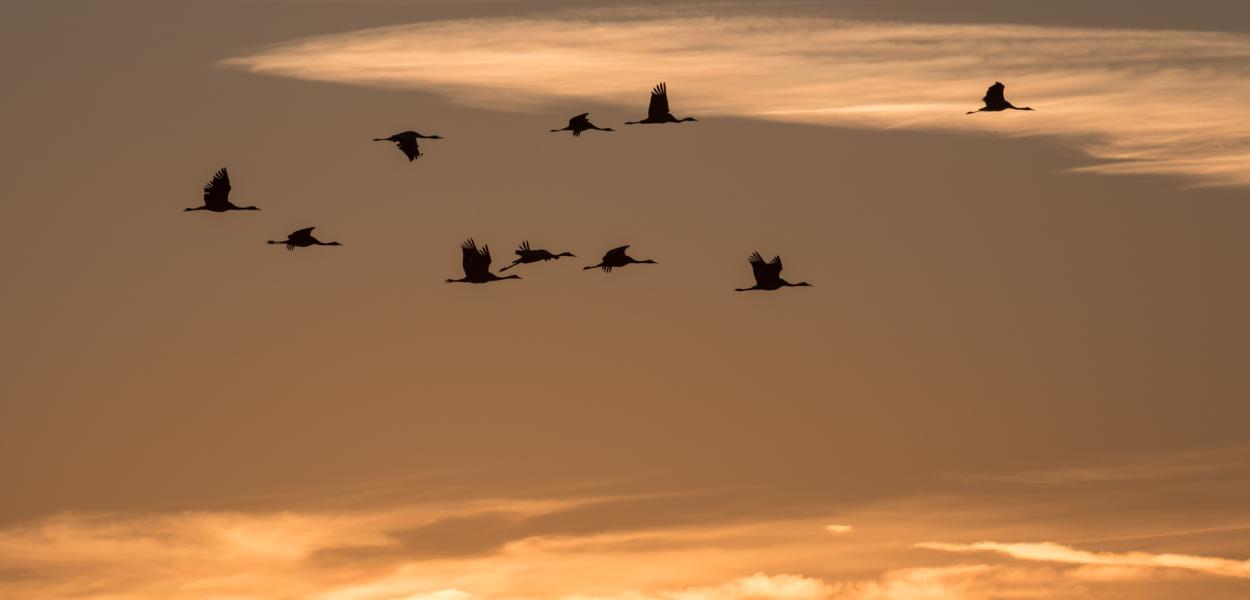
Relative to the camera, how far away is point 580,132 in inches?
5566

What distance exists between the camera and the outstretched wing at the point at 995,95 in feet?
468

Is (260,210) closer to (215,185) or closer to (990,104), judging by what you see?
(215,185)

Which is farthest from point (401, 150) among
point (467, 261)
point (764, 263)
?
point (764, 263)

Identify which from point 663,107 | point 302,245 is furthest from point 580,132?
point 302,245

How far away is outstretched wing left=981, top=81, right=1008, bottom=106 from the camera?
14250 centimetres

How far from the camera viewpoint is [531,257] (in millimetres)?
140375

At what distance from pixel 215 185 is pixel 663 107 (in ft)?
65.5

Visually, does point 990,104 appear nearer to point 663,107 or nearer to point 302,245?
point 663,107

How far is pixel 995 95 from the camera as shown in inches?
5620

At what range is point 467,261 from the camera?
139000mm

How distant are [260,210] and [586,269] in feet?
46.7

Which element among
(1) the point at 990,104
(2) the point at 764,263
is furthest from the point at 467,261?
(1) the point at 990,104

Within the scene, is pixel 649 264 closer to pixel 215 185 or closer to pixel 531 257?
Answer: pixel 531 257

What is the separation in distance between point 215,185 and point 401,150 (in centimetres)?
941
